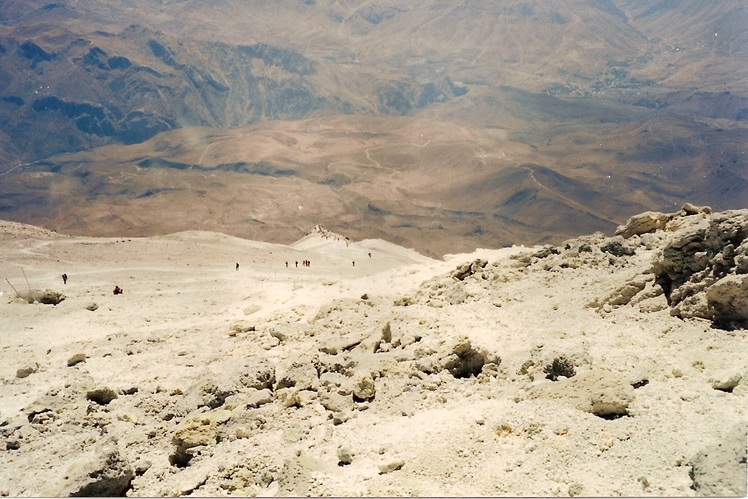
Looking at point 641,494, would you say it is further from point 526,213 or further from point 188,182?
point 188,182

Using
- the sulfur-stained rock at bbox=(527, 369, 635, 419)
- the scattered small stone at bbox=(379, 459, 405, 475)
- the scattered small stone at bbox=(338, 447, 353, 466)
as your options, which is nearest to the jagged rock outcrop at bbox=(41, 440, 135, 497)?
the scattered small stone at bbox=(338, 447, 353, 466)

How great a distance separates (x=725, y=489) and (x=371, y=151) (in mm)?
145924

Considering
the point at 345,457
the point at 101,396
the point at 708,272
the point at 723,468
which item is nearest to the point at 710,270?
the point at 708,272

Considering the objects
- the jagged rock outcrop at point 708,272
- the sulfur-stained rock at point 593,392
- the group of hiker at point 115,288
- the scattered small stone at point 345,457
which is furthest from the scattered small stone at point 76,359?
the jagged rock outcrop at point 708,272

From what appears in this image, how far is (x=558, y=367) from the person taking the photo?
7844 millimetres

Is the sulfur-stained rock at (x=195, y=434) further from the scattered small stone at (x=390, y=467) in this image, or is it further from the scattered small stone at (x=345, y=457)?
the scattered small stone at (x=390, y=467)

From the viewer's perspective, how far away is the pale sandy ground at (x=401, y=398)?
233 inches

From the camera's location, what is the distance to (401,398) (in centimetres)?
816

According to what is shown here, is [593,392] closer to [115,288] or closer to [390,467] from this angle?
[390,467]

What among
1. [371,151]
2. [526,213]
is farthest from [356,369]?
[371,151]

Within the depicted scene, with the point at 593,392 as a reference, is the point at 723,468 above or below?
above

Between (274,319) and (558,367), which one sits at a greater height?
(558,367)

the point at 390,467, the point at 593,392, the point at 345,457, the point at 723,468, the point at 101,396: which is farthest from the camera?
the point at 101,396

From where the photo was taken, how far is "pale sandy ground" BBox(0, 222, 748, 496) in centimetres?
591
